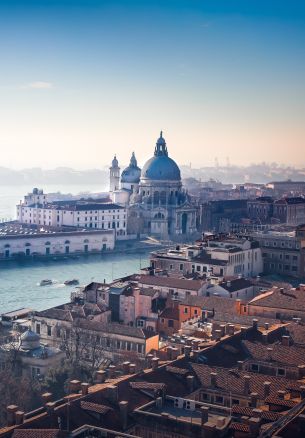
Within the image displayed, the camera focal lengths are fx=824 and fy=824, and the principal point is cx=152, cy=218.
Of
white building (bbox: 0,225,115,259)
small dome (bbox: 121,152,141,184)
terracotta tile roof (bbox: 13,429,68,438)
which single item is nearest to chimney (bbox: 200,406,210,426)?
terracotta tile roof (bbox: 13,429,68,438)

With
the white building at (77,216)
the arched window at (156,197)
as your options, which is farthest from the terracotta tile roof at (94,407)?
the arched window at (156,197)

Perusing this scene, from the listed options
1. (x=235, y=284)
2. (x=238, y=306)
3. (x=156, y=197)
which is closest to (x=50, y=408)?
(x=238, y=306)

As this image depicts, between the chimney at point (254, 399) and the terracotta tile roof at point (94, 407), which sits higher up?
the terracotta tile roof at point (94, 407)

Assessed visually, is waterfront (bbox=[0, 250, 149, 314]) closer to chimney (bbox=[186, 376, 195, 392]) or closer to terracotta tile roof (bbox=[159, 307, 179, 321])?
terracotta tile roof (bbox=[159, 307, 179, 321])

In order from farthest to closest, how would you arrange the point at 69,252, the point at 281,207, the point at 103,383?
the point at 281,207 < the point at 69,252 < the point at 103,383

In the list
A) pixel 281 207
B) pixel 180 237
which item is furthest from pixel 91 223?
pixel 281 207

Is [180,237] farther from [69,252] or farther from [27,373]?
[27,373]

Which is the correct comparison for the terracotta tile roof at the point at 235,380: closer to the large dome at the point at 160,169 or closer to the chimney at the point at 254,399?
the chimney at the point at 254,399
